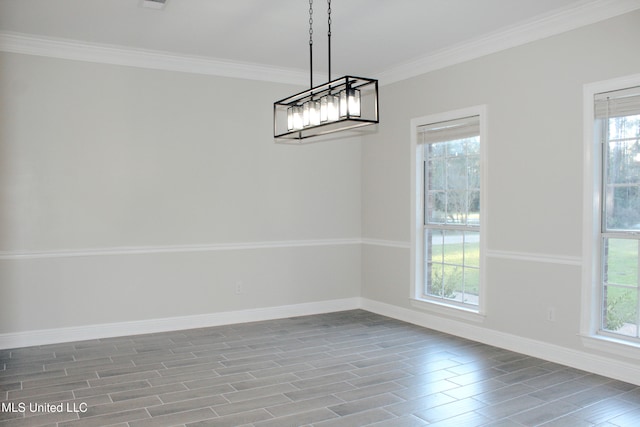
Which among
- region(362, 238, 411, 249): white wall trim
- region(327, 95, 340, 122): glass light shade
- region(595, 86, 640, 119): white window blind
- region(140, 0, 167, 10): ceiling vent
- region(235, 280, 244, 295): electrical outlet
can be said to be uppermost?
region(140, 0, 167, 10): ceiling vent

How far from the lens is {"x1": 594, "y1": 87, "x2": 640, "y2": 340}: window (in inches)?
147

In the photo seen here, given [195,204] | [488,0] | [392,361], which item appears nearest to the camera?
[488,0]

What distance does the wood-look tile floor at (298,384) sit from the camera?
3133 mm

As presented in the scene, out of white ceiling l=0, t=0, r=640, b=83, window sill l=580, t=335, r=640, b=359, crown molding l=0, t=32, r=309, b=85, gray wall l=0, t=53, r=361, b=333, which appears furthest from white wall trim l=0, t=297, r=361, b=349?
window sill l=580, t=335, r=640, b=359

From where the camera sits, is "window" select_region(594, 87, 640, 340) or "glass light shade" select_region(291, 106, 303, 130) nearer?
"glass light shade" select_region(291, 106, 303, 130)

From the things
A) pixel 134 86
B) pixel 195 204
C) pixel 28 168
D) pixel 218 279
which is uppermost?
pixel 134 86

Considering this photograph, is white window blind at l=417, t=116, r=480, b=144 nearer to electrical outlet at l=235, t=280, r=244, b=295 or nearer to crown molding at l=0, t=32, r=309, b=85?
crown molding at l=0, t=32, r=309, b=85

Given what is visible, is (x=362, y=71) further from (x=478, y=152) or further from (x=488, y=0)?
(x=488, y=0)

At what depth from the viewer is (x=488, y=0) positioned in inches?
149

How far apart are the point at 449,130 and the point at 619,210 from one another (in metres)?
1.78

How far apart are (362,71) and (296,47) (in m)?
1.13

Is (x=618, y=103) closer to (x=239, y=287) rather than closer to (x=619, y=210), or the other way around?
(x=619, y=210)

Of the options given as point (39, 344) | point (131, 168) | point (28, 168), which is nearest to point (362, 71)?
point (131, 168)

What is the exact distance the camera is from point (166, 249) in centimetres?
528
